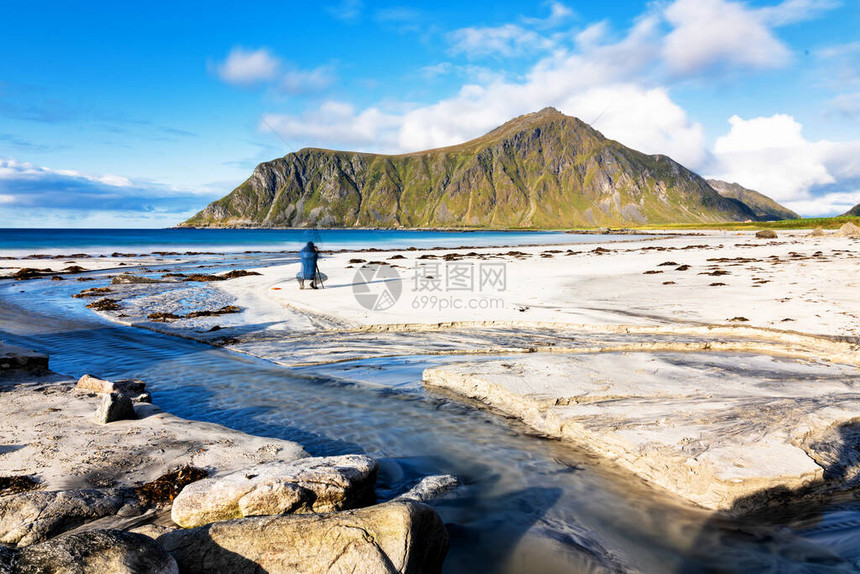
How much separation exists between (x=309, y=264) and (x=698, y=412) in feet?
61.7

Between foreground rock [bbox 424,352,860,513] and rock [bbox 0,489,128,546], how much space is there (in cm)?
615

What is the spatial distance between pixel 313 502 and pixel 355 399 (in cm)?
445

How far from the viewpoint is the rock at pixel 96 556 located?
2.99 meters

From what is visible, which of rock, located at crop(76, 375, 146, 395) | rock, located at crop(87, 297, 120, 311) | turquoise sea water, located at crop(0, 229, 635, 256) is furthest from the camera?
turquoise sea water, located at crop(0, 229, 635, 256)

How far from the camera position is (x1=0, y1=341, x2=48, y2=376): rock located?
966 cm

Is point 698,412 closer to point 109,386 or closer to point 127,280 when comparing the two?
point 109,386

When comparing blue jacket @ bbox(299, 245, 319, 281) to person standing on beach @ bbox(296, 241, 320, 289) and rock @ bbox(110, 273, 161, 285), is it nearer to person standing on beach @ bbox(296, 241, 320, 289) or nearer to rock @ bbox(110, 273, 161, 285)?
person standing on beach @ bbox(296, 241, 320, 289)

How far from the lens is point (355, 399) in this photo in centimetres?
921

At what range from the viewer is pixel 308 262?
22.6m

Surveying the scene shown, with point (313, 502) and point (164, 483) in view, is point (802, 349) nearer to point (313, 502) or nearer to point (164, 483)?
point (313, 502)

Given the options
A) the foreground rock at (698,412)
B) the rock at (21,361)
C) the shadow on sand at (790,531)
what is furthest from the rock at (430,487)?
the rock at (21,361)

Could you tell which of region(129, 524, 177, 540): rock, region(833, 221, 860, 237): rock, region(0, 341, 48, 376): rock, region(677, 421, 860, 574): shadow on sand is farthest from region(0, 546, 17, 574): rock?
region(833, 221, 860, 237): rock

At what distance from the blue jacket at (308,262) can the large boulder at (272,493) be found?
1762cm

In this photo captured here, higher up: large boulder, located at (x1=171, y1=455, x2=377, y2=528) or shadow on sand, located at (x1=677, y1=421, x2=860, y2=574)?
large boulder, located at (x1=171, y1=455, x2=377, y2=528)
